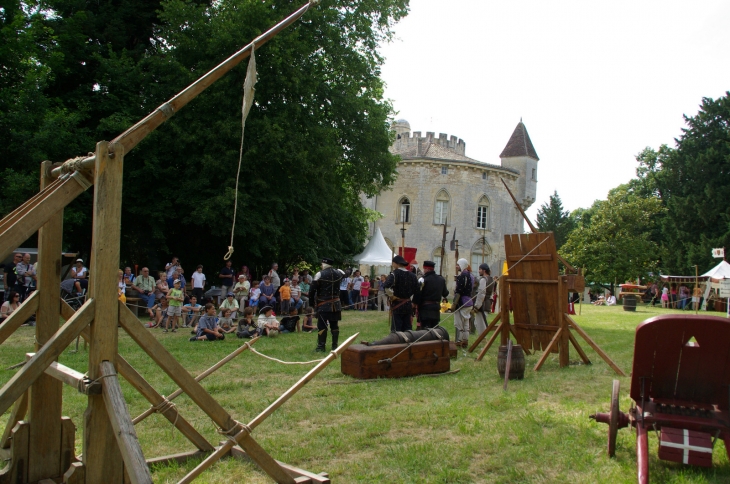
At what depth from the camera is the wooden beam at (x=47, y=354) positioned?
321 centimetres

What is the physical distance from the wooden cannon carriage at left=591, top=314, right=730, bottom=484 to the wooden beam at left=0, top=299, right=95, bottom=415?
148 inches

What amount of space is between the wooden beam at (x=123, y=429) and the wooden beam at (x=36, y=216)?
0.81 metres

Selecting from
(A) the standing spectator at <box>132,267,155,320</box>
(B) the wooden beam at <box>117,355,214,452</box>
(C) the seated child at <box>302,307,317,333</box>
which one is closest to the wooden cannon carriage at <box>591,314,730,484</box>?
(B) the wooden beam at <box>117,355,214,452</box>

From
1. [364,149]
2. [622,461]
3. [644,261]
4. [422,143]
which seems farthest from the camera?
[422,143]

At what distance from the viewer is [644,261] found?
43750 mm

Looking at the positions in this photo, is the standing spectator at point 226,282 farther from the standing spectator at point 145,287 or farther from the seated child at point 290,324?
the seated child at point 290,324

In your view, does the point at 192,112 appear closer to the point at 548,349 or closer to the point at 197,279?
the point at 197,279

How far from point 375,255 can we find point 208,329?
1569 cm

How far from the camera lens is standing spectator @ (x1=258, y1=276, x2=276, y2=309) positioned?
699 inches

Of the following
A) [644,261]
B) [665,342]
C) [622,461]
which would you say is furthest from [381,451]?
[644,261]

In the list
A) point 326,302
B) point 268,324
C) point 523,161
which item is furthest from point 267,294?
point 523,161

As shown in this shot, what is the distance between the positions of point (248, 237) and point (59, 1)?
10814 mm

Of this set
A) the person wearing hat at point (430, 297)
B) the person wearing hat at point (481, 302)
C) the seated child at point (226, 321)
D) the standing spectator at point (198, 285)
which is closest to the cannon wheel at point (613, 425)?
the person wearing hat at point (430, 297)

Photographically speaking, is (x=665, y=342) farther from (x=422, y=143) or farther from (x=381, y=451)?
(x=422, y=143)
